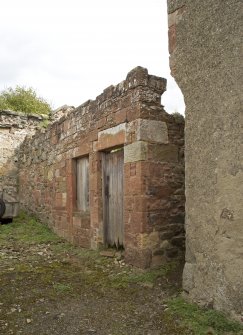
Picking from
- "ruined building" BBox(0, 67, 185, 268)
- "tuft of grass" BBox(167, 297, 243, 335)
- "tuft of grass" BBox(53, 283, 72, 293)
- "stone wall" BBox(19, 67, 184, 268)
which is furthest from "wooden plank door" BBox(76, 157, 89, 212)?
"tuft of grass" BBox(167, 297, 243, 335)

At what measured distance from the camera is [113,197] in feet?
20.1

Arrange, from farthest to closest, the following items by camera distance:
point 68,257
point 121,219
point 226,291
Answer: point 68,257, point 121,219, point 226,291

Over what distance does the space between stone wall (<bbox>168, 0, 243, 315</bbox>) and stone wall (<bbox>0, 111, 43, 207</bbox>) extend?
30.9 ft

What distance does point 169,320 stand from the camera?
344cm

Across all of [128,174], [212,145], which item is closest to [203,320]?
[212,145]

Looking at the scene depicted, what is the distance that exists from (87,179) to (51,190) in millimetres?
2104

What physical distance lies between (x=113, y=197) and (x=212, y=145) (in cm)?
291

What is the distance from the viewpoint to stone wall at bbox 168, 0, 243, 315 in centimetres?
326

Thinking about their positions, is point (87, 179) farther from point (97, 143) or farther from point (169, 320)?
point (169, 320)

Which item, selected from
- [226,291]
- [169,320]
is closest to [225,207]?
[226,291]

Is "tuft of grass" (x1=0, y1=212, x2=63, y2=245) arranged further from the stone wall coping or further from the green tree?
the green tree

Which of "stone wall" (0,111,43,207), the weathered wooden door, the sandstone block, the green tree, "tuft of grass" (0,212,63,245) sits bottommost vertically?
"tuft of grass" (0,212,63,245)

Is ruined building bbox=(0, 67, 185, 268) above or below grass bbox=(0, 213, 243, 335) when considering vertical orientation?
above

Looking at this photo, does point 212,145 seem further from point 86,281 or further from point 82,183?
point 82,183
